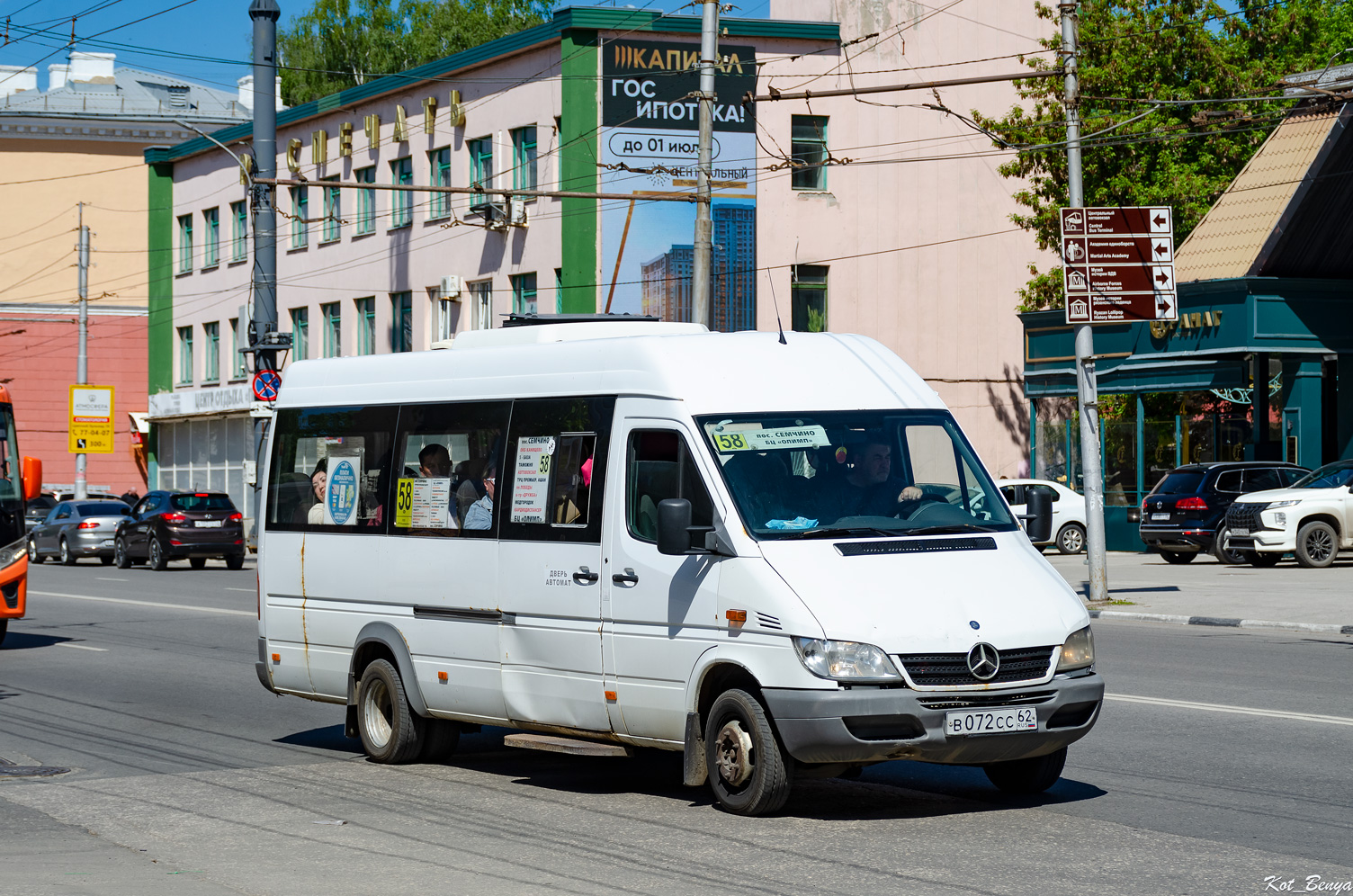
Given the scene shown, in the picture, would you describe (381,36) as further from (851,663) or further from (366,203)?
(851,663)

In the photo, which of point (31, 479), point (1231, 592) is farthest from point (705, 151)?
point (31, 479)

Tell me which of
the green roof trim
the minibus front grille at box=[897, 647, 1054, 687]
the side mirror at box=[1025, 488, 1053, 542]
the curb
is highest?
the green roof trim

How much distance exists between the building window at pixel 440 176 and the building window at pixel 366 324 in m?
4.20

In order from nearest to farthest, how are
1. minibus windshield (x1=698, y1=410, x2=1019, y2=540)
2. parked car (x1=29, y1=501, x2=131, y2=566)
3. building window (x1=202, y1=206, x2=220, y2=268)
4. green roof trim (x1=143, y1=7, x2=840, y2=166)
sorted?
1. minibus windshield (x1=698, y1=410, x2=1019, y2=540)
2. parked car (x1=29, y1=501, x2=131, y2=566)
3. green roof trim (x1=143, y1=7, x2=840, y2=166)
4. building window (x1=202, y1=206, x2=220, y2=268)

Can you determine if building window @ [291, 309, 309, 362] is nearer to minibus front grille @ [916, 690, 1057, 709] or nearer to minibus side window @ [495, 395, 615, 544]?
minibus side window @ [495, 395, 615, 544]

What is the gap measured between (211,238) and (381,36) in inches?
613

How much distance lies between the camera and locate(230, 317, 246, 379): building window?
184 feet

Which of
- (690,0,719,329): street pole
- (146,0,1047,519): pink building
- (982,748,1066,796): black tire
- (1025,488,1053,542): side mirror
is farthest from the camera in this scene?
(146,0,1047,519): pink building

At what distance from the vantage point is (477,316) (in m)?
45.1

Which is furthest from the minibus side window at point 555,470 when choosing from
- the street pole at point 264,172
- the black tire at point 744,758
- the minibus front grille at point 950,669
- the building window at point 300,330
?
the building window at point 300,330

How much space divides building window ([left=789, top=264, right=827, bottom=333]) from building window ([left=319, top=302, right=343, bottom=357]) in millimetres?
14980

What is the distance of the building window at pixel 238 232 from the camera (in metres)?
55.5

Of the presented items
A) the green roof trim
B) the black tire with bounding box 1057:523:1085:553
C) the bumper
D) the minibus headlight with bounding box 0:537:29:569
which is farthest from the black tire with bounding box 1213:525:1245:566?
the bumper

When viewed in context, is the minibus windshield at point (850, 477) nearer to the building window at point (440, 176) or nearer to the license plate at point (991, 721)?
the license plate at point (991, 721)
